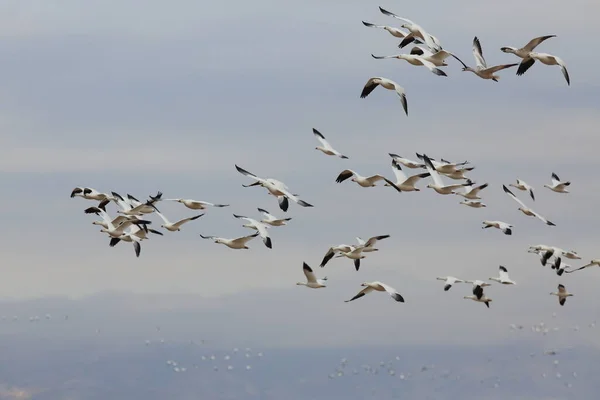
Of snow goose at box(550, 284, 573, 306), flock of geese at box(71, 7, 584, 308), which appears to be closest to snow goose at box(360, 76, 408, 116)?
flock of geese at box(71, 7, 584, 308)

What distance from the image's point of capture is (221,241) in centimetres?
5903

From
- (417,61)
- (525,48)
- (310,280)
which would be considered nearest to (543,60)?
(525,48)

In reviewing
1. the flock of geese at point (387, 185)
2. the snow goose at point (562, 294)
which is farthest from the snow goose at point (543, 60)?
the snow goose at point (562, 294)

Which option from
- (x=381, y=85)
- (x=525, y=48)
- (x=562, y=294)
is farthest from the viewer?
(x=562, y=294)

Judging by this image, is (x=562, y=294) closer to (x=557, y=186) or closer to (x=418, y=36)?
(x=557, y=186)

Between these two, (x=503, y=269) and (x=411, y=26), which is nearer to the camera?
(x=411, y=26)

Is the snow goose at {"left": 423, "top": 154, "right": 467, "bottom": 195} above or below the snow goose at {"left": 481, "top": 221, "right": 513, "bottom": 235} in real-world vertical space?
above

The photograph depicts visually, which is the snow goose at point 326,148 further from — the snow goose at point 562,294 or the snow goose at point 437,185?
the snow goose at point 562,294

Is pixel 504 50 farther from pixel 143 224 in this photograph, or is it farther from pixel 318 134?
pixel 143 224

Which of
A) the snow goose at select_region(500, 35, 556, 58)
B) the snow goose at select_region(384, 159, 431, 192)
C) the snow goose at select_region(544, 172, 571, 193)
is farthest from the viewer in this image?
the snow goose at select_region(544, 172, 571, 193)

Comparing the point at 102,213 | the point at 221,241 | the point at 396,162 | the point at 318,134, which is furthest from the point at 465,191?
the point at 102,213

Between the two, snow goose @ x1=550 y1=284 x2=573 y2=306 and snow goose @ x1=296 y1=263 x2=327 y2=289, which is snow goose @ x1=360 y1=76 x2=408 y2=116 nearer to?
snow goose @ x1=296 y1=263 x2=327 y2=289

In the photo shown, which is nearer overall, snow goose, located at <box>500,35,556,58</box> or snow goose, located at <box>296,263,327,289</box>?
snow goose, located at <box>500,35,556,58</box>

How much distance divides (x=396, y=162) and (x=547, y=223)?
732 cm
